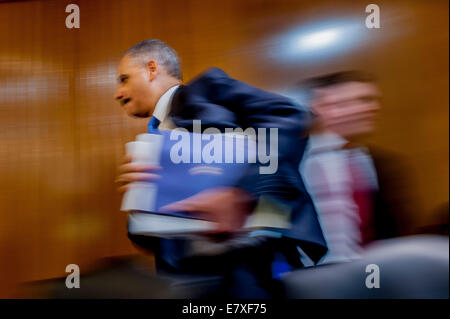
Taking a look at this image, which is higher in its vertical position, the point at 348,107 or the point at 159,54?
the point at 159,54

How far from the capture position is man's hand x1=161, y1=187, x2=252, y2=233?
4.92 feet

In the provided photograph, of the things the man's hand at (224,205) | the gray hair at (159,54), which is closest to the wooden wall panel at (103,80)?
the gray hair at (159,54)

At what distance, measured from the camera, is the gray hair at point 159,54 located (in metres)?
1.64

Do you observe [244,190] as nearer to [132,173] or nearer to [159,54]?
[132,173]

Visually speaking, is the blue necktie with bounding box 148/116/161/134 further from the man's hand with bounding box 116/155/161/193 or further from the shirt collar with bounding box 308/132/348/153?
the shirt collar with bounding box 308/132/348/153

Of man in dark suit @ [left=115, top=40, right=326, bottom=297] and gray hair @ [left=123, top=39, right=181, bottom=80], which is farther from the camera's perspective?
gray hair @ [left=123, top=39, right=181, bottom=80]

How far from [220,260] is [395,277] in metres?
0.61

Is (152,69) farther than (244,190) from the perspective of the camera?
Yes

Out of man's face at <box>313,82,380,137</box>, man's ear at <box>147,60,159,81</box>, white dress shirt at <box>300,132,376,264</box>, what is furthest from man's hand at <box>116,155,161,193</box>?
man's face at <box>313,82,380,137</box>

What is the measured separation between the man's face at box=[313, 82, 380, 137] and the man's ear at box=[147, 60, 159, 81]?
0.60 meters

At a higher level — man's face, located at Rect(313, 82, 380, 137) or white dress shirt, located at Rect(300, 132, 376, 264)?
man's face, located at Rect(313, 82, 380, 137)

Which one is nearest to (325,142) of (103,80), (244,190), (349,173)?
(349,173)

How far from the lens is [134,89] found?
1657 millimetres

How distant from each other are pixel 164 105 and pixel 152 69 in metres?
0.15
